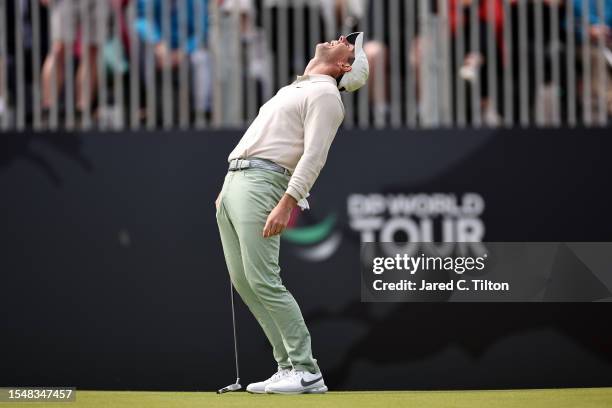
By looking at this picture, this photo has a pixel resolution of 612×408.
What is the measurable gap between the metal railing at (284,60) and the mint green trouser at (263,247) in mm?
1867

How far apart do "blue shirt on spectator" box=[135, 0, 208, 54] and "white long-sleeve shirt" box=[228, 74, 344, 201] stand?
1877 mm

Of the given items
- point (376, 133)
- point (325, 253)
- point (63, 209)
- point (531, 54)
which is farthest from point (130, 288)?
point (531, 54)

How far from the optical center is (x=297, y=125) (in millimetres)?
6609

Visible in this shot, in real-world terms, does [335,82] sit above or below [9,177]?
above

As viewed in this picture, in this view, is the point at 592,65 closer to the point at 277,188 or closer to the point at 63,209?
the point at 277,188

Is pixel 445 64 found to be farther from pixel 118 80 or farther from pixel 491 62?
pixel 118 80

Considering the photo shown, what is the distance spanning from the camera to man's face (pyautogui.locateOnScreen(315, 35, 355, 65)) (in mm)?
6781

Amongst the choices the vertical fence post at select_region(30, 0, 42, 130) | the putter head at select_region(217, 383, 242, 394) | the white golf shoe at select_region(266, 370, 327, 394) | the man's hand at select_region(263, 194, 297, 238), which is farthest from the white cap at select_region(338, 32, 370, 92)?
the vertical fence post at select_region(30, 0, 42, 130)

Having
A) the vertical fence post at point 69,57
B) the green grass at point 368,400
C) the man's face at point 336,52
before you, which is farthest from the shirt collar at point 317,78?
the vertical fence post at point 69,57

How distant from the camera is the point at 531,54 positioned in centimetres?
845

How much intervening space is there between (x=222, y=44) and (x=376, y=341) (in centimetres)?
212

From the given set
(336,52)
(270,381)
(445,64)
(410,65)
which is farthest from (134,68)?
(270,381)

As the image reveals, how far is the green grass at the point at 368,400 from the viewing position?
6301 mm

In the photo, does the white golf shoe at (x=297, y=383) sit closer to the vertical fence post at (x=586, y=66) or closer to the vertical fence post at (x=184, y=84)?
the vertical fence post at (x=184, y=84)
